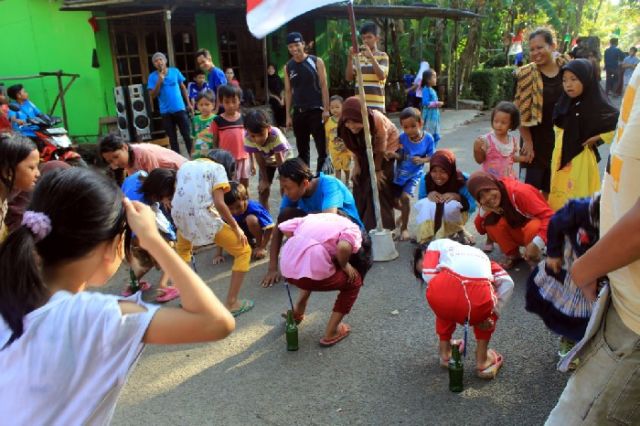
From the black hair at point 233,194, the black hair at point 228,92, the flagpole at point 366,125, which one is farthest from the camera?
the black hair at point 228,92

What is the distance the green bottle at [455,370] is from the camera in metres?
2.77

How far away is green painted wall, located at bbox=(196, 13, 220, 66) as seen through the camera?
12047 millimetres

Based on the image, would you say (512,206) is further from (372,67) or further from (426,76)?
(426,76)

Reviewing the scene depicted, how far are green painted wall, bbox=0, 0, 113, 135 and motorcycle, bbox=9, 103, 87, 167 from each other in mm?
2212

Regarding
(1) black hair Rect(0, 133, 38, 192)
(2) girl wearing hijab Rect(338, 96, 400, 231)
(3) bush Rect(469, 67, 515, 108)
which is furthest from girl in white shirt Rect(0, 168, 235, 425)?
(3) bush Rect(469, 67, 515, 108)

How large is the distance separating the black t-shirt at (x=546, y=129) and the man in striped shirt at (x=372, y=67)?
1.86m

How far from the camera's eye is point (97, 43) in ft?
34.0

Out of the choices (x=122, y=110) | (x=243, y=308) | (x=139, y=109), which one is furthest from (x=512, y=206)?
(x=122, y=110)

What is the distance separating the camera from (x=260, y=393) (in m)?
3.00

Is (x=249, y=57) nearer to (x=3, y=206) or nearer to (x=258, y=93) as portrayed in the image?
(x=258, y=93)

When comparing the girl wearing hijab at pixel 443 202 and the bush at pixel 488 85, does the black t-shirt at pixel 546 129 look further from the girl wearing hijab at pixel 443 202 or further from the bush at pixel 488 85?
the bush at pixel 488 85

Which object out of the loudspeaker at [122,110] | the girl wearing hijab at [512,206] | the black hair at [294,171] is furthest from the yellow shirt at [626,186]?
the loudspeaker at [122,110]

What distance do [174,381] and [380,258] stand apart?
2.10m

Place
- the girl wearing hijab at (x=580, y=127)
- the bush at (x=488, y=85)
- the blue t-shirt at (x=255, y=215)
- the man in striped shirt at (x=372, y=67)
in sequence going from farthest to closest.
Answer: the bush at (x=488, y=85) → the man in striped shirt at (x=372, y=67) → the blue t-shirt at (x=255, y=215) → the girl wearing hijab at (x=580, y=127)
